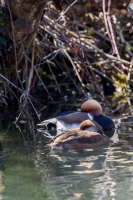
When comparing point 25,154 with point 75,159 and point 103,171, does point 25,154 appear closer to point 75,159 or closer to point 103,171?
point 75,159

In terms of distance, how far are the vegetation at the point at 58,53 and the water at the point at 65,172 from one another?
175 cm

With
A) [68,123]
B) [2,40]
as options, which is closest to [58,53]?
[2,40]

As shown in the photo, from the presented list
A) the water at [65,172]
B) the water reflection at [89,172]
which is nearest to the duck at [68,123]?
the water at [65,172]

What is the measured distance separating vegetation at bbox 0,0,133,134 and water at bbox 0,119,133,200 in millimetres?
1746

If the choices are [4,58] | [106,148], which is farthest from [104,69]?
[106,148]

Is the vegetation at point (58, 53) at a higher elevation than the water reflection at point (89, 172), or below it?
higher

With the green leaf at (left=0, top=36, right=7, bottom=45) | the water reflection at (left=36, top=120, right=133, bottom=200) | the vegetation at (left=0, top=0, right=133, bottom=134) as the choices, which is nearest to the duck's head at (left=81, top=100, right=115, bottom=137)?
the vegetation at (left=0, top=0, right=133, bottom=134)

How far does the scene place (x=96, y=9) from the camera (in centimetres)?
1212

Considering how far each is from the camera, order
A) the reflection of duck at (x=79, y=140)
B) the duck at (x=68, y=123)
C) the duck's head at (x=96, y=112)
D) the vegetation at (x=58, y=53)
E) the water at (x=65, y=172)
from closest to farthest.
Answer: the water at (x=65, y=172) < the reflection of duck at (x=79, y=140) < the duck at (x=68, y=123) < the duck's head at (x=96, y=112) < the vegetation at (x=58, y=53)

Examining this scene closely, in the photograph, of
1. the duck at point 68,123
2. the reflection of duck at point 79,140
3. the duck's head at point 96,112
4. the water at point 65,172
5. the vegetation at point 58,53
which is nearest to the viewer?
the water at point 65,172

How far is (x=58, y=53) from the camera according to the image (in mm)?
10703

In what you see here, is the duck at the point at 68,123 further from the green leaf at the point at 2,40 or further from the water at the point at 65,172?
the green leaf at the point at 2,40

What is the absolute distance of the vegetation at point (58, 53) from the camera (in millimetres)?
7990

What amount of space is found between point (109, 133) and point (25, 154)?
1736 mm
